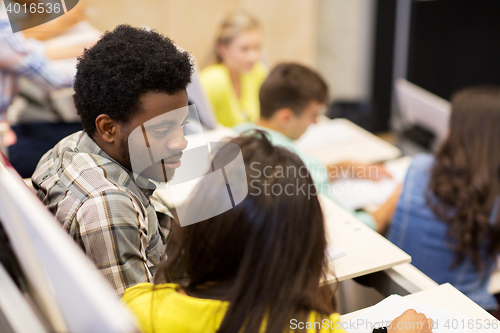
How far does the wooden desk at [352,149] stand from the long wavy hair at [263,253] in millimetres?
1523

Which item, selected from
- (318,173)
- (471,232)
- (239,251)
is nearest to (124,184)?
(239,251)

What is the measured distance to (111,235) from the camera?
872 mm

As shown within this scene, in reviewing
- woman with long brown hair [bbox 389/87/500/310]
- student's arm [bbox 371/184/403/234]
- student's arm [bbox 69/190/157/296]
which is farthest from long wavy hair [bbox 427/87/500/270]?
student's arm [bbox 69/190/157/296]

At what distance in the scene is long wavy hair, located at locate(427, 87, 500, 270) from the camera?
5.09 feet

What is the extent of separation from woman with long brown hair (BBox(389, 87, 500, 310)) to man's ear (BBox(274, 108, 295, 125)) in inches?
19.4

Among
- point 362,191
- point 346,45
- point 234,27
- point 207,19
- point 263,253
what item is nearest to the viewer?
point 263,253

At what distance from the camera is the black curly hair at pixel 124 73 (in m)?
0.90

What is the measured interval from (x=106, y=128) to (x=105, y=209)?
17 cm

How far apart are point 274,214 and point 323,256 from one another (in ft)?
0.40

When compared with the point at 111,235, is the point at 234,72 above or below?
below

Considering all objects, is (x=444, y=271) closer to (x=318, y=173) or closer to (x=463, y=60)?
(x=318, y=173)

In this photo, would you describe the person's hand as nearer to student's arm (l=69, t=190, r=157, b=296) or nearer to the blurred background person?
student's arm (l=69, t=190, r=157, b=296)

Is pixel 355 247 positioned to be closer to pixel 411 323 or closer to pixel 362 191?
pixel 411 323

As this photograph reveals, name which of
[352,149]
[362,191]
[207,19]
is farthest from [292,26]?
[362,191]
